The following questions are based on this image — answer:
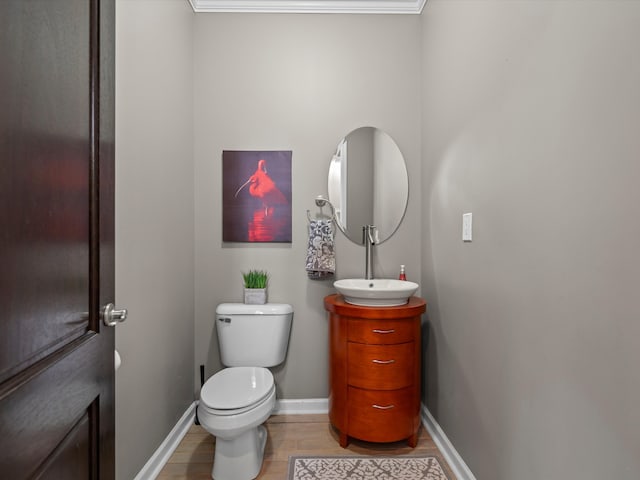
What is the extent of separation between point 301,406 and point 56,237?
1.98 meters

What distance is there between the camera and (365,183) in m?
2.29

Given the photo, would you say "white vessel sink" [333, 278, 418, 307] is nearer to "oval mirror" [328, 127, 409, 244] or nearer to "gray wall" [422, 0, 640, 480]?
"gray wall" [422, 0, 640, 480]

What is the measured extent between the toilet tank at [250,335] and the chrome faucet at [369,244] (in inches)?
23.0

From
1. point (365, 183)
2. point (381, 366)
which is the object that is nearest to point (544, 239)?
point (381, 366)

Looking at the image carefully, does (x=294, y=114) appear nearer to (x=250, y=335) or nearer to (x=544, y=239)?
(x=250, y=335)

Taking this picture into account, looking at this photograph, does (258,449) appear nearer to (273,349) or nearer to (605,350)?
(273,349)

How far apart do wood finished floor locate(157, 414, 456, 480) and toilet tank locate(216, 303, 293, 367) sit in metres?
0.40

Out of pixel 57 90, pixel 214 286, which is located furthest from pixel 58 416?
pixel 214 286

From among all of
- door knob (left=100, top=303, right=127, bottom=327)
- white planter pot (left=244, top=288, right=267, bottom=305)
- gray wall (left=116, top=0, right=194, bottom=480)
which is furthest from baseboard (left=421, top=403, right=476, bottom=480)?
door knob (left=100, top=303, right=127, bottom=327)

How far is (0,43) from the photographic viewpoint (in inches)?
19.3

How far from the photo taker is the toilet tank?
82.0 inches

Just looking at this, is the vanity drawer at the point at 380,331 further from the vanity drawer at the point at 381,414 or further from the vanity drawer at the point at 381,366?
the vanity drawer at the point at 381,414

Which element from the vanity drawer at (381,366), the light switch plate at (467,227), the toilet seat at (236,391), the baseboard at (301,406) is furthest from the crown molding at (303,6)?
the baseboard at (301,406)

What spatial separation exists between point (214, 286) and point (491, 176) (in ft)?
5.55
